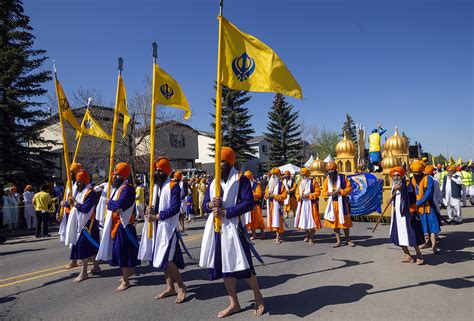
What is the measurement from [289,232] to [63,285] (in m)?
7.31

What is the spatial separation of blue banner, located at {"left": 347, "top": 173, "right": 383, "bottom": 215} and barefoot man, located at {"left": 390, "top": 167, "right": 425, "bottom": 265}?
6067 mm

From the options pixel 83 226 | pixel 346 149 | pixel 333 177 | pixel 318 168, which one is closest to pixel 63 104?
pixel 83 226

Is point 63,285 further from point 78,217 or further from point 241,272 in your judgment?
point 241,272

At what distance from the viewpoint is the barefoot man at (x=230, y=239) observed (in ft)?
14.9

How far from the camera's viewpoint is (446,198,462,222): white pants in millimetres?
12289

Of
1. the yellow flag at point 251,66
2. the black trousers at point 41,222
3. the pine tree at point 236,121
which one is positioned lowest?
the black trousers at point 41,222

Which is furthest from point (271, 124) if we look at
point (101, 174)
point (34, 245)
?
point (34, 245)

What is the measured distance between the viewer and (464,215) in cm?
1465

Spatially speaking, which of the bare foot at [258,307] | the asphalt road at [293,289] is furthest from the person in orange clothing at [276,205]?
the bare foot at [258,307]

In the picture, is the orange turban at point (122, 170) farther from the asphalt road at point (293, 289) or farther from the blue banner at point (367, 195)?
the blue banner at point (367, 195)

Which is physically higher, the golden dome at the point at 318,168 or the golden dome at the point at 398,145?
the golden dome at the point at 398,145

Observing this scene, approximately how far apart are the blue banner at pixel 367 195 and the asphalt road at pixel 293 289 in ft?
14.9

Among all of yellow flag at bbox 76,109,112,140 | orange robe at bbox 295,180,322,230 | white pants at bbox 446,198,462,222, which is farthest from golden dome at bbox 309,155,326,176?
yellow flag at bbox 76,109,112,140

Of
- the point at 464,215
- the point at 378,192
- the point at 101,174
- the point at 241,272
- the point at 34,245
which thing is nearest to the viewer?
the point at 241,272
